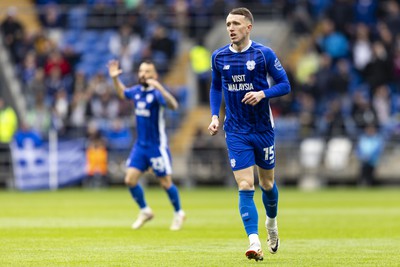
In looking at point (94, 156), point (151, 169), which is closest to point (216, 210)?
point (151, 169)

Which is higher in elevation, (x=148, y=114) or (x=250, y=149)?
(x=250, y=149)

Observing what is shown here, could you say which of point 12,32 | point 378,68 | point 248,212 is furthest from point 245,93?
point 12,32

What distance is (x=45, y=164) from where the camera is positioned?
32.1 m

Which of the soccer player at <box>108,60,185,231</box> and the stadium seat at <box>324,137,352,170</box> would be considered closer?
the soccer player at <box>108,60,185,231</box>

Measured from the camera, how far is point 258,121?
1253 cm

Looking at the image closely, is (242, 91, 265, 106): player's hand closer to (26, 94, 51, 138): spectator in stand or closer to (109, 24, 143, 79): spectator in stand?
(26, 94, 51, 138): spectator in stand

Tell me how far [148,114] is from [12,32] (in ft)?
62.1

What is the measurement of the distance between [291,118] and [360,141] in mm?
2202

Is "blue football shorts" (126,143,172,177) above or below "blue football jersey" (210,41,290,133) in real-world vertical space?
below

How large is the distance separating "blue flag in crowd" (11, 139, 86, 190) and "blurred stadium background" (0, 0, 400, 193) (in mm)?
30

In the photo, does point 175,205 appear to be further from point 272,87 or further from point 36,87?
point 36,87

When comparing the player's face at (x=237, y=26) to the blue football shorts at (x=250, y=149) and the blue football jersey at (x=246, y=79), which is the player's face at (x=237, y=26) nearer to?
the blue football jersey at (x=246, y=79)

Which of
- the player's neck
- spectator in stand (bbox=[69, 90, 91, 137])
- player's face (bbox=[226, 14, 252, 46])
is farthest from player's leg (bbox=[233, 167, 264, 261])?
spectator in stand (bbox=[69, 90, 91, 137])

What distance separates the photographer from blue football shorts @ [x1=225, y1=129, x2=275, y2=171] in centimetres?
1231
